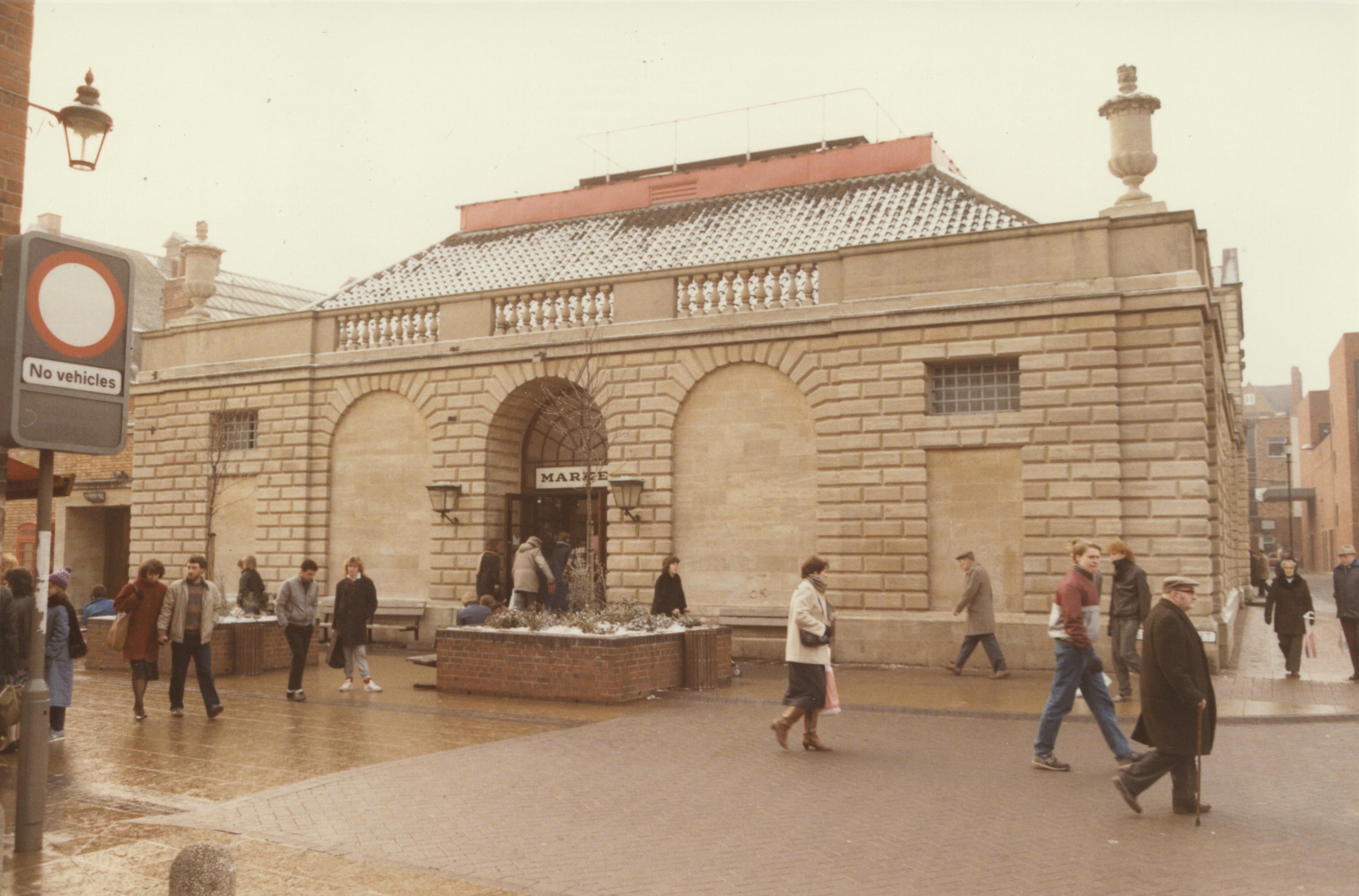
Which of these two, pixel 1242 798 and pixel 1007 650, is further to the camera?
pixel 1007 650

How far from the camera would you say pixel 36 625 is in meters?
6.83

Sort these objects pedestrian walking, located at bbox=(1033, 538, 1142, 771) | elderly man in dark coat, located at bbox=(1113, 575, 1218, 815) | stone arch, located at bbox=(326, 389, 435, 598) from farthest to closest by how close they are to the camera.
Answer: stone arch, located at bbox=(326, 389, 435, 598), pedestrian walking, located at bbox=(1033, 538, 1142, 771), elderly man in dark coat, located at bbox=(1113, 575, 1218, 815)

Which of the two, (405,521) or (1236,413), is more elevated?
(1236,413)

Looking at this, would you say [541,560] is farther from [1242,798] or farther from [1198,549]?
[1242,798]

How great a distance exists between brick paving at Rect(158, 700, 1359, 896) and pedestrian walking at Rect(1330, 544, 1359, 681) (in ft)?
18.1

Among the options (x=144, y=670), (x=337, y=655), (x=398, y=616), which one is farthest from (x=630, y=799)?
(x=398, y=616)

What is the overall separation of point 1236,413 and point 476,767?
31.9 meters

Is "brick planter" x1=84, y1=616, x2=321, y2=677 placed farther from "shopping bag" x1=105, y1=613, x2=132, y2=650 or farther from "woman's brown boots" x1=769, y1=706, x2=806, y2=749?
"woman's brown boots" x1=769, y1=706, x2=806, y2=749

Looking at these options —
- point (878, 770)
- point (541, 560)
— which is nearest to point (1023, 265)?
point (541, 560)

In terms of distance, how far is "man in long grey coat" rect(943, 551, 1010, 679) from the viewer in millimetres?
16344

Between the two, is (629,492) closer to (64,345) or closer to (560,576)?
(560,576)

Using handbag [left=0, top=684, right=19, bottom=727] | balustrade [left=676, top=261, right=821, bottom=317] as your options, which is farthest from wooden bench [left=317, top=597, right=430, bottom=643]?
handbag [left=0, top=684, right=19, bottom=727]

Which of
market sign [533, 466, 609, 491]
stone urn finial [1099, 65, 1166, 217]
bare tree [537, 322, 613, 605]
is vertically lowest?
market sign [533, 466, 609, 491]

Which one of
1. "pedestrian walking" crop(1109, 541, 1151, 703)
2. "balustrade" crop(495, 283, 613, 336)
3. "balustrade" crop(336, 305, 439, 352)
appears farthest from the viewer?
"balustrade" crop(336, 305, 439, 352)
